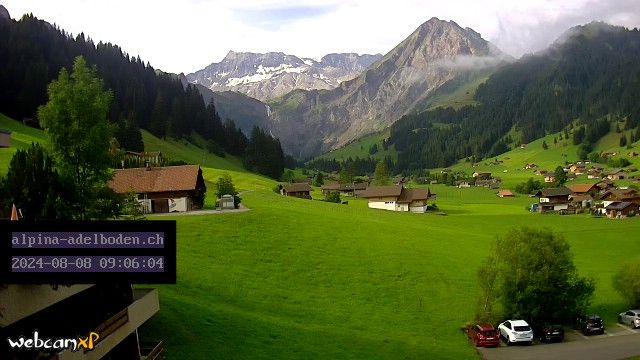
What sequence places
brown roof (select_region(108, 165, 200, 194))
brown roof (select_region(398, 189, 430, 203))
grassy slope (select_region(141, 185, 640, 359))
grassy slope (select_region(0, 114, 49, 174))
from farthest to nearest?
1. brown roof (select_region(398, 189, 430, 203))
2. grassy slope (select_region(0, 114, 49, 174))
3. brown roof (select_region(108, 165, 200, 194))
4. grassy slope (select_region(141, 185, 640, 359))

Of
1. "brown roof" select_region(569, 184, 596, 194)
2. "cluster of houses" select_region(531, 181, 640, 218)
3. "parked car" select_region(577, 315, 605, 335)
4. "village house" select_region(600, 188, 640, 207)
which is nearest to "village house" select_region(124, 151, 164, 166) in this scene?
"parked car" select_region(577, 315, 605, 335)

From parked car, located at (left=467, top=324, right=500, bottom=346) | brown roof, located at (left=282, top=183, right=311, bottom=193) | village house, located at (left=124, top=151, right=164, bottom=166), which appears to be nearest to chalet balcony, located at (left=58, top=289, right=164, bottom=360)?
parked car, located at (left=467, top=324, right=500, bottom=346)

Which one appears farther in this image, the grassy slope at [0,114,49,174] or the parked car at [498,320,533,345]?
the grassy slope at [0,114,49,174]

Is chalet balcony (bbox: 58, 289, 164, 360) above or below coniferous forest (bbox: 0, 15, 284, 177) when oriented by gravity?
below

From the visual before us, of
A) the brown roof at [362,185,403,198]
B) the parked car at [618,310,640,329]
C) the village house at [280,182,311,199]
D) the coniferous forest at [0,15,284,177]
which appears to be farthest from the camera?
the coniferous forest at [0,15,284,177]

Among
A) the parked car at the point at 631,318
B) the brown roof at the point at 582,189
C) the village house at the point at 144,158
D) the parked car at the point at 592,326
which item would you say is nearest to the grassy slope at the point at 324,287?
the parked car at the point at 631,318

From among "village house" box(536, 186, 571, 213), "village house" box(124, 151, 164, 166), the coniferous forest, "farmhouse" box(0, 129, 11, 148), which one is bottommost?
"village house" box(536, 186, 571, 213)

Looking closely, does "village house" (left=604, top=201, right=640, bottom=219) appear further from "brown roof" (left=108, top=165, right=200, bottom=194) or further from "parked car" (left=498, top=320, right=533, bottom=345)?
"parked car" (left=498, top=320, right=533, bottom=345)

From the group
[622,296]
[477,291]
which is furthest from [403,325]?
[622,296]

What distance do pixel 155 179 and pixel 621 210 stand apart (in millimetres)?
106245

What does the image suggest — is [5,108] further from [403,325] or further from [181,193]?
[403,325]

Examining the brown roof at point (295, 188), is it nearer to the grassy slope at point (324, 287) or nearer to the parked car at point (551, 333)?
the grassy slope at point (324, 287)
